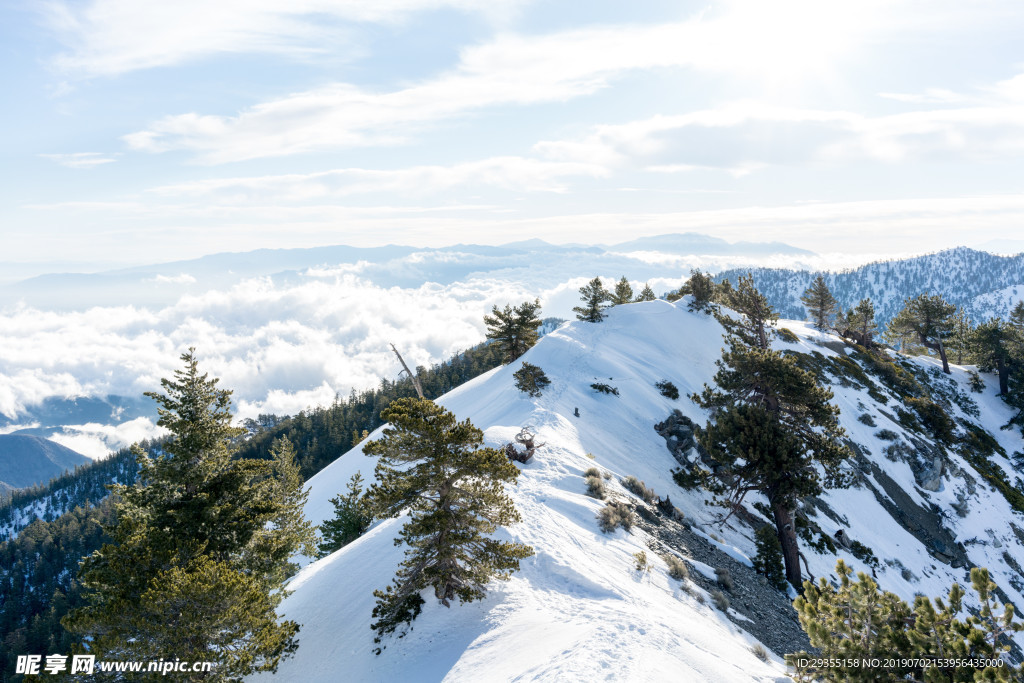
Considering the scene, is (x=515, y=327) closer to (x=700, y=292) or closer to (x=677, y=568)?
(x=700, y=292)

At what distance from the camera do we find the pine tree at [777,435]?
23766mm

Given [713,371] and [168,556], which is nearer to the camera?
[168,556]

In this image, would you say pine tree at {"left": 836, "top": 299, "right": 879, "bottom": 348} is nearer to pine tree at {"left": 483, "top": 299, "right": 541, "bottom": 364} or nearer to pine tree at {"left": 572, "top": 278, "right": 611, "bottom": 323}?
pine tree at {"left": 572, "top": 278, "right": 611, "bottom": 323}

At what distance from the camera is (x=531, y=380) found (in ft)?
120

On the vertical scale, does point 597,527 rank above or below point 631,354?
below

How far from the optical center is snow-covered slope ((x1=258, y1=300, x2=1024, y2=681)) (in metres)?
12.5

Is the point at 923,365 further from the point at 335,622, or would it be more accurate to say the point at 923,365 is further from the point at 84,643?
the point at 84,643

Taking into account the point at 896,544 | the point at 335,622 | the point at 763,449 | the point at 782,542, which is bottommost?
the point at 896,544

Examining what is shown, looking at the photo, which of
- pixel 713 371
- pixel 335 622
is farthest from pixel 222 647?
pixel 713 371

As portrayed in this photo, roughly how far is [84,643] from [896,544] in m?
46.5

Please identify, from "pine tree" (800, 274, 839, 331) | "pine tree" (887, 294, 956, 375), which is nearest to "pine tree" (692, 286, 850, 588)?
"pine tree" (800, 274, 839, 331)

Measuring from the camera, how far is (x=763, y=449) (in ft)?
78.3

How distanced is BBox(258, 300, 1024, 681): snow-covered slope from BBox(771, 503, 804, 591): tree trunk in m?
1.88

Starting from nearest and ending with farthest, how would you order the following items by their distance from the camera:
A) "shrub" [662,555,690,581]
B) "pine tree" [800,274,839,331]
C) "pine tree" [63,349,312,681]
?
Answer: 1. "pine tree" [63,349,312,681]
2. "shrub" [662,555,690,581]
3. "pine tree" [800,274,839,331]
